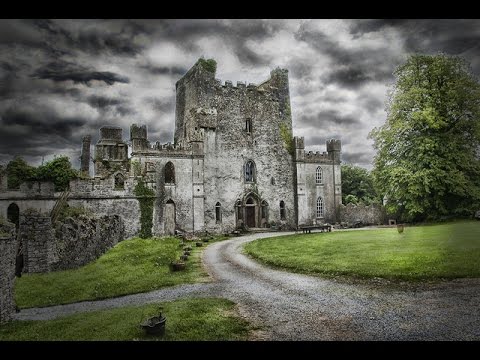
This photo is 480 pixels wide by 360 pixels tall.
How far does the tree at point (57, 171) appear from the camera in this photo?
2462 centimetres

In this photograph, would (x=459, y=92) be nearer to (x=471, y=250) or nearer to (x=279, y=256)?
(x=471, y=250)

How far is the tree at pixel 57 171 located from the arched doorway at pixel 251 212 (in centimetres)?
1283

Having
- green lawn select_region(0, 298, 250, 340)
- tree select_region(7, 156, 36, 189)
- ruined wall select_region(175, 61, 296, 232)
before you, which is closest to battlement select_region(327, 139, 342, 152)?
ruined wall select_region(175, 61, 296, 232)

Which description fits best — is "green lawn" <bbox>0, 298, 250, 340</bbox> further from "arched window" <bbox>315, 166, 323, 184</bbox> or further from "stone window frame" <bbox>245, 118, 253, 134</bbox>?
"arched window" <bbox>315, 166, 323, 184</bbox>

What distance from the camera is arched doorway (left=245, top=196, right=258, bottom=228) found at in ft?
92.2

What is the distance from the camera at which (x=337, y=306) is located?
7918 millimetres

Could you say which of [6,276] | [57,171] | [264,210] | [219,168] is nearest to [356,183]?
[264,210]

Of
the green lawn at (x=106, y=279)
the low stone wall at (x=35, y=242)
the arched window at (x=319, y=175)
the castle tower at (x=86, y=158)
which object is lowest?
the green lawn at (x=106, y=279)

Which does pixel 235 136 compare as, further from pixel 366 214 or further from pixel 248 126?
pixel 366 214

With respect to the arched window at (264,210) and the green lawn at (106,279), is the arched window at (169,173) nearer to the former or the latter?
the arched window at (264,210)

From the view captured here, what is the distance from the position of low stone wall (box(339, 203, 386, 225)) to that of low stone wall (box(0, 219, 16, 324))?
2687 cm

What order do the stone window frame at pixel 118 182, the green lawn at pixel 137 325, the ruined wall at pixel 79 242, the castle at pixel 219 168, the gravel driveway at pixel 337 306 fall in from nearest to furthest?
the gravel driveway at pixel 337 306
the green lawn at pixel 137 325
the ruined wall at pixel 79 242
the stone window frame at pixel 118 182
the castle at pixel 219 168

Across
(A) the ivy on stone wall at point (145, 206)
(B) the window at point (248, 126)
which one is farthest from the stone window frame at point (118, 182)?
Result: (B) the window at point (248, 126)
